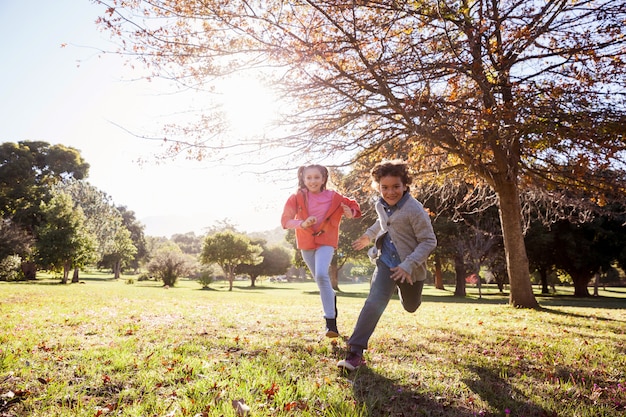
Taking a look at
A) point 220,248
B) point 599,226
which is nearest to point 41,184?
point 220,248

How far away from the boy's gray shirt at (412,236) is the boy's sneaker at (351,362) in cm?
87

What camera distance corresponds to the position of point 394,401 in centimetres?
266

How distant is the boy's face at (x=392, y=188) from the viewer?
3.62m

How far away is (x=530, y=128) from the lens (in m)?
6.86

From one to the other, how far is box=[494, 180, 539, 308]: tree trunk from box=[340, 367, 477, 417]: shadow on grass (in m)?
8.92

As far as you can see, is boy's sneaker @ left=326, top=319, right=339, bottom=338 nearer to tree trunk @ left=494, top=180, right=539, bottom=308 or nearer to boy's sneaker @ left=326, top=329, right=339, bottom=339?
boy's sneaker @ left=326, top=329, right=339, bottom=339

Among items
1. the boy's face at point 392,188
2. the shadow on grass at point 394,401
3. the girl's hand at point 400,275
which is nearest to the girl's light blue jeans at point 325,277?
the boy's face at point 392,188

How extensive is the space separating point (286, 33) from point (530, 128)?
4718mm

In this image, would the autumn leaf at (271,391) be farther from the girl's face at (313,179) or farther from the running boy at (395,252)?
the girl's face at (313,179)

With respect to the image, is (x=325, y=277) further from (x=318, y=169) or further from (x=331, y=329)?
(x=318, y=169)

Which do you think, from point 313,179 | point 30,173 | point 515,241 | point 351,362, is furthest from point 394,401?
point 30,173

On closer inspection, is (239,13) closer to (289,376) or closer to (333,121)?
(333,121)

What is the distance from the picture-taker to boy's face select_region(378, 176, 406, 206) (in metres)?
3.62

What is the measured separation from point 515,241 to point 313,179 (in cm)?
827
